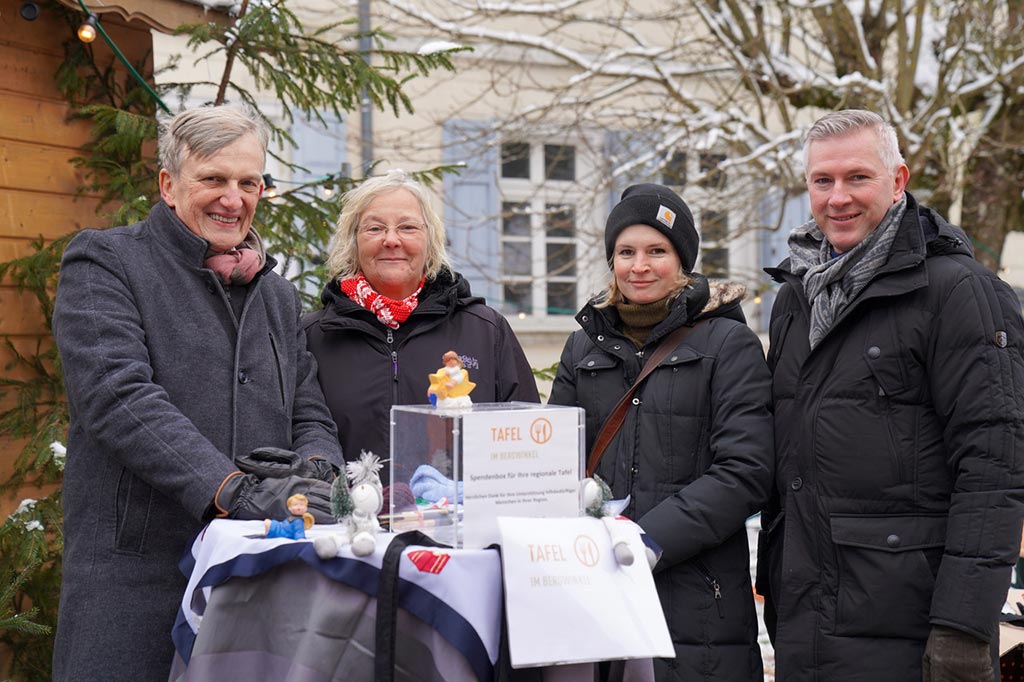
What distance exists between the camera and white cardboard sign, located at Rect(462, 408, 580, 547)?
6.64 feet

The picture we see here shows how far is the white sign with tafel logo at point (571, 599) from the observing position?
1.96 meters

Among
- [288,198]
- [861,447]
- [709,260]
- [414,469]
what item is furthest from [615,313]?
[709,260]

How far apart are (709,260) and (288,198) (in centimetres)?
702

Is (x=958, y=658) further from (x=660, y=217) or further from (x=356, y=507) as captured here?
(x=356, y=507)

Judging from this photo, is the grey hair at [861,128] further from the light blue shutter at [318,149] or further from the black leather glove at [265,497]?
the light blue shutter at [318,149]

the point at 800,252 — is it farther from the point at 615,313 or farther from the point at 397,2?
the point at 397,2

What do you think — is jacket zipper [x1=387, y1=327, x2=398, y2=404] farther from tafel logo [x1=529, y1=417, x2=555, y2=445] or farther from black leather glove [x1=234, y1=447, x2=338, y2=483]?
tafel logo [x1=529, y1=417, x2=555, y2=445]

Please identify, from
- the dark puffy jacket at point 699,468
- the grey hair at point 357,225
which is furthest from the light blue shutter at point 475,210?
the dark puffy jacket at point 699,468

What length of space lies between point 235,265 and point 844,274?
153cm

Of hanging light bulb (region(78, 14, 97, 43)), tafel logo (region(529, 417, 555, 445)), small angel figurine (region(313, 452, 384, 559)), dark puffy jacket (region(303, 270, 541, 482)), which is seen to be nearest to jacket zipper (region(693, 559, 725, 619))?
dark puffy jacket (region(303, 270, 541, 482))

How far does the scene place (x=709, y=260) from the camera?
11086 mm

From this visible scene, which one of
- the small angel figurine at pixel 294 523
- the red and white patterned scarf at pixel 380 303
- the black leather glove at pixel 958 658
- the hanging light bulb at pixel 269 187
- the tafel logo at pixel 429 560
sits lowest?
the black leather glove at pixel 958 658

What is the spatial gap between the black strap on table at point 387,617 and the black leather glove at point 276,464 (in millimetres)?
464

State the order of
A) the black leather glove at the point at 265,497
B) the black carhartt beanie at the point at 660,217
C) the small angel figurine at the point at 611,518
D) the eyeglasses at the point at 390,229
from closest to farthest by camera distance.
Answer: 1. the small angel figurine at the point at 611,518
2. the black leather glove at the point at 265,497
3. the black carhartt beanie at the point at 660,217
4. the eyeglasses at the point at 390,229
